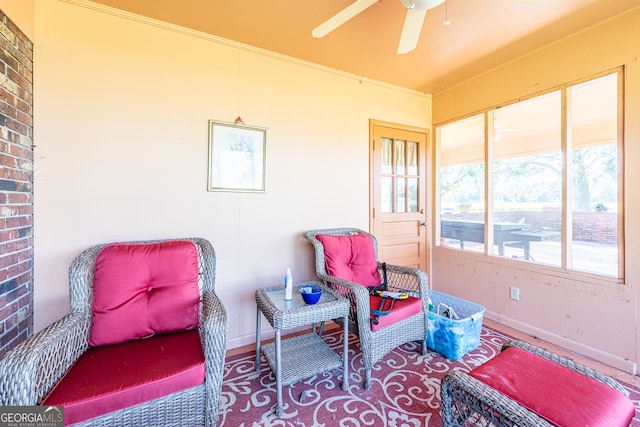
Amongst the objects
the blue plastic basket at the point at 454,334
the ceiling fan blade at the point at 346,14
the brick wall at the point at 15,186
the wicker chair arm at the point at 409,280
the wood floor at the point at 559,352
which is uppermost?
the ceiling fan blade at the point at 346,14

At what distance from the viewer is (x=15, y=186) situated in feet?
5.01

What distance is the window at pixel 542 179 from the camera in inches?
84.3

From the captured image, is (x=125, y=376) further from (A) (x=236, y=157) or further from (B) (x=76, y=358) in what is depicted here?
(A) (x=236, y=157)

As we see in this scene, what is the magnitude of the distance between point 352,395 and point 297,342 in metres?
0.56

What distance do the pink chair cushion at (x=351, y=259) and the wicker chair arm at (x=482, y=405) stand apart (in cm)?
107

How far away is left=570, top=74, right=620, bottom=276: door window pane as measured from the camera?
2.07 metres

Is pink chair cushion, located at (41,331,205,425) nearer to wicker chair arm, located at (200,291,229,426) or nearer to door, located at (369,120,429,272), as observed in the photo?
wicker chair arm, located at (200,291,229,426)

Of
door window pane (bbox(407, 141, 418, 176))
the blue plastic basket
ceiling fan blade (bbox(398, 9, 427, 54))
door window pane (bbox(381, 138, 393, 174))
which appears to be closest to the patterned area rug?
the blue plastic basket

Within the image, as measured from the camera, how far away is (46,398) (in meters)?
1.01

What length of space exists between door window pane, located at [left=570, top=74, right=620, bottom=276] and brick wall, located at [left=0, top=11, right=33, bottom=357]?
384 centimetres

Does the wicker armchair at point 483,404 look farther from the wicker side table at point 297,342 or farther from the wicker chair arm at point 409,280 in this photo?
the wicker chair arm at point 409,280

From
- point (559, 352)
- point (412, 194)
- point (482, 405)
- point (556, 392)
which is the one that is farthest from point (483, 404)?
point (412, 194)

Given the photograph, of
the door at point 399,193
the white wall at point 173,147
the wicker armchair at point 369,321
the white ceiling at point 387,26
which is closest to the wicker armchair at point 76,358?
the white wall at point 173,147

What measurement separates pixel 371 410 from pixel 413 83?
3.05 metres
